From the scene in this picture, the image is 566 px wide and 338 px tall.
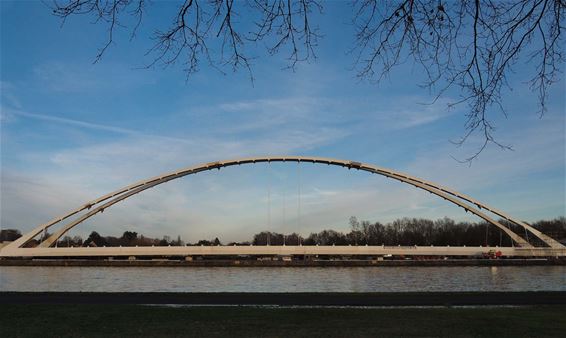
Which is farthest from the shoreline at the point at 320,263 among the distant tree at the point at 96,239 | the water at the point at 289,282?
the distant tree at the point at 96,239

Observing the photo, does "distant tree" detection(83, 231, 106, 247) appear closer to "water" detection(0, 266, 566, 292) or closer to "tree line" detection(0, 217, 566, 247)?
"tree line" detection(0, 217, 566, 247)
